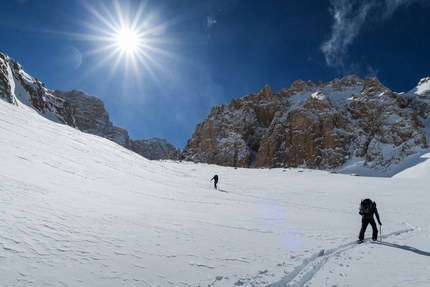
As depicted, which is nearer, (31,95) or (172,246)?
(172,246)

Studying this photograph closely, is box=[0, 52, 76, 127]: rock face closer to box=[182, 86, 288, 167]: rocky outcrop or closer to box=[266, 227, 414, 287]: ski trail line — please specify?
box=[182, 86, 288, 167]: rocky outcrop

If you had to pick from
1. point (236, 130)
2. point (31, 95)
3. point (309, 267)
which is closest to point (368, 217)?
point (309, 267)

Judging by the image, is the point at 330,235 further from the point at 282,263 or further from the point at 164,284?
the point at 164,284

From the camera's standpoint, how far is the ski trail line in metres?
5.23

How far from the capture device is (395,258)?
6719 mm

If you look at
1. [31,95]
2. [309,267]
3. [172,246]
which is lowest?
[309,267]

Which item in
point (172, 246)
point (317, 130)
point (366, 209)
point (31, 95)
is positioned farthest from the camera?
point (317, 130)

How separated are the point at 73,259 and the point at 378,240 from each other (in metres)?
10.4

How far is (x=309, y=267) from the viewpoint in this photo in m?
6.05

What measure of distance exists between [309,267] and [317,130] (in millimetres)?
126448

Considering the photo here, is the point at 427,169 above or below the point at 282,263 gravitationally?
above

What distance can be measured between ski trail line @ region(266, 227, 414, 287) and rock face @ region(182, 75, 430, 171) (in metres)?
102

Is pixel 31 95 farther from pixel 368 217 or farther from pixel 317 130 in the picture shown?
pixel 317 130

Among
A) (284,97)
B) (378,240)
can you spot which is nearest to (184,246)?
(378,240)
